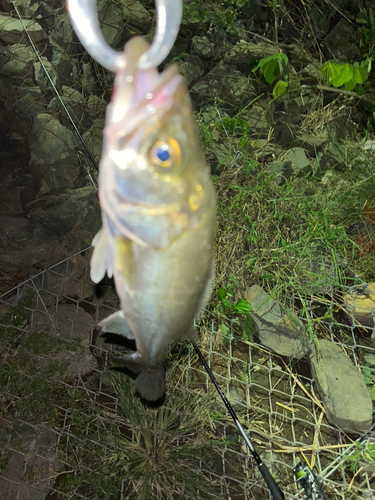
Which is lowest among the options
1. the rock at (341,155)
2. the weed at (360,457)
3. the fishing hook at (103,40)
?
the weed at (360,457)

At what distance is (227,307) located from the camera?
3279mm

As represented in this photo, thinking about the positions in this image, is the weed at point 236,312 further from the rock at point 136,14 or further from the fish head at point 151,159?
the rock at point 136,14

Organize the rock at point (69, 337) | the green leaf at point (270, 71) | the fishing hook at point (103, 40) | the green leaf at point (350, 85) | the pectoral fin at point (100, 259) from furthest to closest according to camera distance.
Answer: the green leaf at point (350, 85) → the green leaf at point (270, 71) → the rock at point (69, 337) → the pectoral fin at point (100, 259) → the fishing hook at point (103, 40)

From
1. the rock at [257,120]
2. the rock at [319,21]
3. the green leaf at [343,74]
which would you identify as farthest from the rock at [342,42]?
the rock at [257,120]

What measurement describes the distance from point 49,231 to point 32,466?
196cm

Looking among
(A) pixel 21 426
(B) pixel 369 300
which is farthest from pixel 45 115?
(B) pixel 369 300

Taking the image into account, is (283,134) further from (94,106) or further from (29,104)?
(29,104)

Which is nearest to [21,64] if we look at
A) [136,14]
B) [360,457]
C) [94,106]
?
[94,106]

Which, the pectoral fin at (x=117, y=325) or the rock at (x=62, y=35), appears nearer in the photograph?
the pectoral fin at (x=117, y=325)

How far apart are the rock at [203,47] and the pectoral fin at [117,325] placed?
3.90 meters

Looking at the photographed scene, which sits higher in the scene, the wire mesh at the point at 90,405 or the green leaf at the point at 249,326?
the green leaf at the point at 249,326

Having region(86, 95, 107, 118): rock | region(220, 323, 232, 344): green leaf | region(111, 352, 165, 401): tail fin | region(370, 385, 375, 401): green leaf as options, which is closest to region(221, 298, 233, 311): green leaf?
region(220, 323, 232, 344): green leaf

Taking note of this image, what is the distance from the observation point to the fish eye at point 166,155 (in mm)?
824

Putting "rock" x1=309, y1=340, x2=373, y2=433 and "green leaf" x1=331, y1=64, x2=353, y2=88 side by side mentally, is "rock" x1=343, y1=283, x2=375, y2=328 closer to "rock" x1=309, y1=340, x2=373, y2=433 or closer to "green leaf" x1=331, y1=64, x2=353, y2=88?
"rock" x1=309, y1=340, x2=373, y2=433
